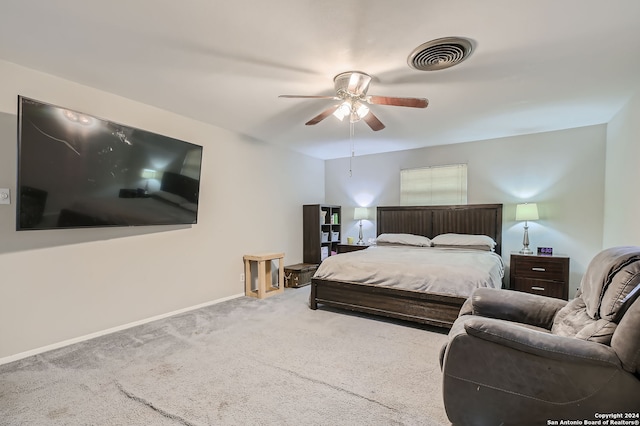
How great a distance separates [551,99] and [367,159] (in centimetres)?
315

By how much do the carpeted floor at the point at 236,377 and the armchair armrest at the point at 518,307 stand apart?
620 millimetres

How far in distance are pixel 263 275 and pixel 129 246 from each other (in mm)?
1787

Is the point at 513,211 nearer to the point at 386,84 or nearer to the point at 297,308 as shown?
the point at 386,84

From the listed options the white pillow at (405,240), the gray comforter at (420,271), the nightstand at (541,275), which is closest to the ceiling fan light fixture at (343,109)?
the gray comforter at (420,271)

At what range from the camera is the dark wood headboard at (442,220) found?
179 inches

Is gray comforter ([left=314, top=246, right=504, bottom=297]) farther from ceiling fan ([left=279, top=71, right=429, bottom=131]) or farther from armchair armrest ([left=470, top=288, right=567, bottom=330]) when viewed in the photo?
ceiling fan ([left=279, top=71, right=429, bottom=131])

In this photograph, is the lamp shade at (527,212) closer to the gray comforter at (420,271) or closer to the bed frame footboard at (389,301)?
the gray comforter at (420,271)

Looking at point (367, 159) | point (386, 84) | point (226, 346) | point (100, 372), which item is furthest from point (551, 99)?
point (100, 372)

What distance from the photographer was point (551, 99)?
10.1ft

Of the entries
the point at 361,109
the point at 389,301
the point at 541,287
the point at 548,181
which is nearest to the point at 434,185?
the point at 548,181

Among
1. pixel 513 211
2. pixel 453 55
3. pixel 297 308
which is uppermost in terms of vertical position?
pixel 453 55

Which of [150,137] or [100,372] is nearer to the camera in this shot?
[100,372]

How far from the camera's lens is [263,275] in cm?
429

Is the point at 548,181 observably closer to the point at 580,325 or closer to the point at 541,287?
the point at 541,287
